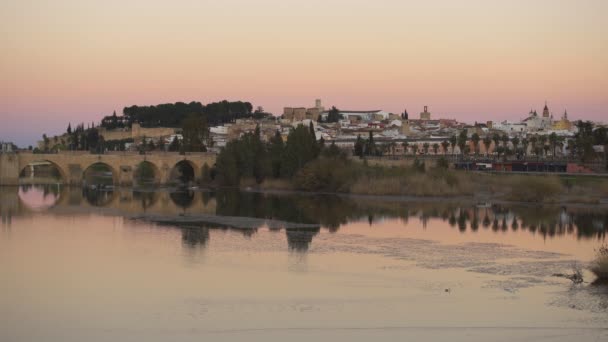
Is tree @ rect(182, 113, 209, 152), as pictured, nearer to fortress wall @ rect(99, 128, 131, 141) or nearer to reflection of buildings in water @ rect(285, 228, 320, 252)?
fortress wall @ rect(99, 128, 131, 141)

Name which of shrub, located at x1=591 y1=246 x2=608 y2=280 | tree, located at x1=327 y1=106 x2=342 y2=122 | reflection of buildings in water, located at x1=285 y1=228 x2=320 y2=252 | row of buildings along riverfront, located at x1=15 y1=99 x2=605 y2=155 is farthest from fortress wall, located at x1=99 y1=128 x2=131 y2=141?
shrub, located at x1=591 y1=246 x2=608 y2=280

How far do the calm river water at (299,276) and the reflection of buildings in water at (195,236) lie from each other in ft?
0.32

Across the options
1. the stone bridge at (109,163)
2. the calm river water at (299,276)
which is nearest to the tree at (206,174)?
the stone bridge at (109,163)

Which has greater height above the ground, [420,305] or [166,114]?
[166,114]

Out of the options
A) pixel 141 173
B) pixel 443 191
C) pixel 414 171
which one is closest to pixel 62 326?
pixel 443 191

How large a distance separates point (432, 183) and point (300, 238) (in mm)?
18975

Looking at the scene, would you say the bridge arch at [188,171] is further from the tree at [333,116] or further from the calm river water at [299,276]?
the tree at [333,116]

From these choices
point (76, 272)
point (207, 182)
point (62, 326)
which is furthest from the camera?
point (207, 182)

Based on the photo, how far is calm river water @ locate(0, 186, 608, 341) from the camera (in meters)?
15.8

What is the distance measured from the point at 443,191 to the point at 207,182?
2046cm

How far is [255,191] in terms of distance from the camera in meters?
51.9

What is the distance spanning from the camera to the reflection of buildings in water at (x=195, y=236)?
26431 mm

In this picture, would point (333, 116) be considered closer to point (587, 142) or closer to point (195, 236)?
point (587, 142)

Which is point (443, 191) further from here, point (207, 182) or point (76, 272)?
point (76, 272)
